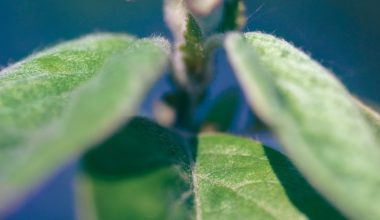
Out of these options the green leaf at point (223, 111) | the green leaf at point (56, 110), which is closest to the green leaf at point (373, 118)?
the green leaf at point (56, 110)

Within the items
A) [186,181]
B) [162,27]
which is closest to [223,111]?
[162,27]

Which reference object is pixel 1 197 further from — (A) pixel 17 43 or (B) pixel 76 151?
(A) pixel 17 43

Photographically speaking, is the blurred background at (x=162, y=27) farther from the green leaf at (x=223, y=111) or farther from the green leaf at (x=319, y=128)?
the green leaf at (x=319, y=128)

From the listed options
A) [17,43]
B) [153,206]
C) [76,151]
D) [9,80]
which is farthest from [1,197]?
[17,43]

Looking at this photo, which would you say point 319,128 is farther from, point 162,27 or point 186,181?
point 162,27

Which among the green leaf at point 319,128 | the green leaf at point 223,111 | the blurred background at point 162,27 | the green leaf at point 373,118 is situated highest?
the blurred background at point 162,27
